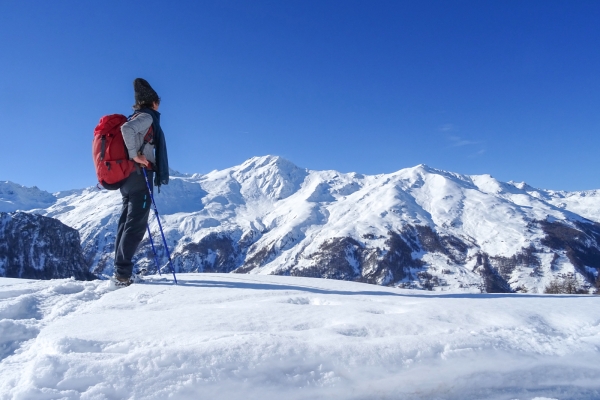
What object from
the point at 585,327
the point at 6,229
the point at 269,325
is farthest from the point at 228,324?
the point at 6,229

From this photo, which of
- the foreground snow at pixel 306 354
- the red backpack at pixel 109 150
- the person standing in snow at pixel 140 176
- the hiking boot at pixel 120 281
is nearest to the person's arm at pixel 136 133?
the person standing in snow at pixel 140 176

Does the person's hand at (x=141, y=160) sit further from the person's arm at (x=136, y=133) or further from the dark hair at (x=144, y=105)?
the dark hair at (x=144, y=105)

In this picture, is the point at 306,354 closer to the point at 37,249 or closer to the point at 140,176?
the point at 140,176

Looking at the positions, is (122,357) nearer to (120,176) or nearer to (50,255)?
(120,176)

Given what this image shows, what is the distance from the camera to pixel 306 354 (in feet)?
8.82

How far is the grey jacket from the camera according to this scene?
5.84 meters

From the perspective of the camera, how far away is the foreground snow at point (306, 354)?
2.40 m

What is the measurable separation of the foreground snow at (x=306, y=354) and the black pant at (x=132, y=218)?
2345mm

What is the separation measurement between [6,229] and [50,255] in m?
25.0

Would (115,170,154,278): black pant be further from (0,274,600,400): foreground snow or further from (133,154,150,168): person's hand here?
(0,274,600,400): foreground snow

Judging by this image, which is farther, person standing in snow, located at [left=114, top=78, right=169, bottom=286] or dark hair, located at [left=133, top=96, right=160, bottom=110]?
dark hair, located at [left=133, top=96, right=160, bottom=110]

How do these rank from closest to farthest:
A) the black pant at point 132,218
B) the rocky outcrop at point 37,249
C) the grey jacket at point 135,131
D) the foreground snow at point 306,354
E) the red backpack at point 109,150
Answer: the foreground snow at point 306,354 → the grey jacket at point 135,131 → the red backpack at point 109,150 → the black pant at point 132,218 → the rocky outcrop at point 37,249

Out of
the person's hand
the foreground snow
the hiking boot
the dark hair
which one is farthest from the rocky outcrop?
the foreground snow

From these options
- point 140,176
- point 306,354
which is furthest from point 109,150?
point 306,354
